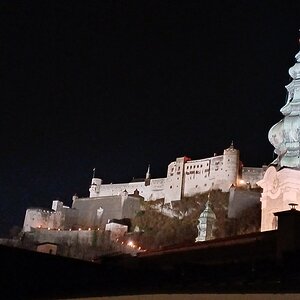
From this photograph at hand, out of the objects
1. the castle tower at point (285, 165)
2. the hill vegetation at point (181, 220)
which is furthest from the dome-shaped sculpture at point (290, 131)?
the hill vegetation at point (181, 220)

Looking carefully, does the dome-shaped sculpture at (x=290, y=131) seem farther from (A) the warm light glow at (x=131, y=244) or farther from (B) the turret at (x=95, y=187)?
(B) the turret at (x=95, y=187)

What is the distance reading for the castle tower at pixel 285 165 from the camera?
28391mm

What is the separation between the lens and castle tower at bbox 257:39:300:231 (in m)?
28.4

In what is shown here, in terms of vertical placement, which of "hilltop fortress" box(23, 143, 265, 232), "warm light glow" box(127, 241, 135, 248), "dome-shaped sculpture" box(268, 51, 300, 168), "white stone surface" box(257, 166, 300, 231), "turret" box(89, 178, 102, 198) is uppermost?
"turret" box(89, 178, 102, 198)

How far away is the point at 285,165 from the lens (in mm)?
29250

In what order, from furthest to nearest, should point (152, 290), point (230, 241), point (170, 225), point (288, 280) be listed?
point (170, 225)
point (230, 241)
point (152, 290)
point (288, 280)

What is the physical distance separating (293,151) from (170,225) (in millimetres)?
53367

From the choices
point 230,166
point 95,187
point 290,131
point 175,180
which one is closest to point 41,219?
point 95,187

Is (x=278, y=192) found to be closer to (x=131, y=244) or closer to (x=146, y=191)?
(x=131, y=244)

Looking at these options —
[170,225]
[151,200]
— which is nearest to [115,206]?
[151,200]

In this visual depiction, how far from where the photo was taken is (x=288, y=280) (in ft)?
29.7

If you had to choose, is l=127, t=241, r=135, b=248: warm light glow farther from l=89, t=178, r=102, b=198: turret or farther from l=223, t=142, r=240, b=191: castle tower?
l=89, t=178, r=102, b=198: turret

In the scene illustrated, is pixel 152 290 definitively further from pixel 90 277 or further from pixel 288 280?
pixel 90 277

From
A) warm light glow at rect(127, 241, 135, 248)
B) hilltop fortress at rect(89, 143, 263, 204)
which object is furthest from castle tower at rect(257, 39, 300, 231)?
hilltop fortress at rect(89, 143, 263, 204)
